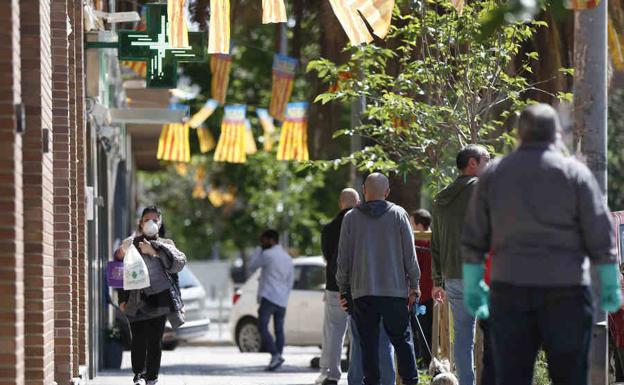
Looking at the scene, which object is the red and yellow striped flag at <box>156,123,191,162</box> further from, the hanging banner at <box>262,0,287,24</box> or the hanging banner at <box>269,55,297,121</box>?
the hanging banner at <box>262,0,287,24</box>

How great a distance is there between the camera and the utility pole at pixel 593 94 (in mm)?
10297

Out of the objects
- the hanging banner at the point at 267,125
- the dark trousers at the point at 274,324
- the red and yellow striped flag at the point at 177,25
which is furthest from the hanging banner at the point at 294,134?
the red and yellow striped flag at the point at 177,25

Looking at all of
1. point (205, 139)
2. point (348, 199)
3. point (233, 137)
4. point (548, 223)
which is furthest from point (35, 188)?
point (205, 139)

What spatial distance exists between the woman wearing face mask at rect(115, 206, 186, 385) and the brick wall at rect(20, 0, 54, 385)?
3220mm

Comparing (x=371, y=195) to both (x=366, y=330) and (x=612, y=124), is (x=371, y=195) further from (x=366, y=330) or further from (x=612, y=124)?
(x=612, y=124)

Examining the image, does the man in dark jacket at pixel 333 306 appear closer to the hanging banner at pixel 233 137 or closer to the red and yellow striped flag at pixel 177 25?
the red and yellow striped flag at pixel 177 25

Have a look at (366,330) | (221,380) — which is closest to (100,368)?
(221,380)

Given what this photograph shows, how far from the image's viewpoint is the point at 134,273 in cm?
1256

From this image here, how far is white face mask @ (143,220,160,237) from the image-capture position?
12.9 meters

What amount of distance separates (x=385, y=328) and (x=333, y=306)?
305cm

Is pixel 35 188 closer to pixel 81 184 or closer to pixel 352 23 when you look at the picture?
pixel 81 184

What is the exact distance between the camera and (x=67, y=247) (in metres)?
12.0

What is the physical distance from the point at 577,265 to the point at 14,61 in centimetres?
321

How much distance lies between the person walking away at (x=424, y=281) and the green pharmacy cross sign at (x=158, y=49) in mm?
2876
